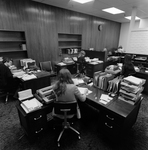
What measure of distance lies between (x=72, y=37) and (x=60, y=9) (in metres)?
1.42

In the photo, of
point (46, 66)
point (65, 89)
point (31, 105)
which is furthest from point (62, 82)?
point (46, 66)

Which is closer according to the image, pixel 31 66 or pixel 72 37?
pixel 31 66

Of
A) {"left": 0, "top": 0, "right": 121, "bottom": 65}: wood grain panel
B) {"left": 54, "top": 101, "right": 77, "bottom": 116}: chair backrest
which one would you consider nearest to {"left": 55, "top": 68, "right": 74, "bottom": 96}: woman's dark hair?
{"left": 54, "top": 101, "right": 77, "bottom": 116}: chair backrest

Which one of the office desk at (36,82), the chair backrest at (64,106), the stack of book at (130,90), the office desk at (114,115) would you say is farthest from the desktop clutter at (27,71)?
the stack of book at (130,90)

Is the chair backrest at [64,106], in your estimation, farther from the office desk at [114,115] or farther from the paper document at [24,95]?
the paper document at [24,95]

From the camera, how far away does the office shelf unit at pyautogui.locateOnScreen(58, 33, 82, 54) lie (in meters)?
4.96

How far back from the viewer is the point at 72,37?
5.38 metres

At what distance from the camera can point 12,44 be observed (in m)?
3.62

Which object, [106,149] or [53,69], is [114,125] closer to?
[106,149]

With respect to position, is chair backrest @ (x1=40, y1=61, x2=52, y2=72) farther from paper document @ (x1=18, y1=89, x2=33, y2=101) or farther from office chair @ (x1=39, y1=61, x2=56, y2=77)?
paper document @ (x1=18, y1=89, x2=33, y2=101)

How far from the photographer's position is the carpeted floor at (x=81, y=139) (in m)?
1.60

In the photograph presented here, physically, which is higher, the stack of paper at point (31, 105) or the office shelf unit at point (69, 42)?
the office shelf unit at point (69, 42)

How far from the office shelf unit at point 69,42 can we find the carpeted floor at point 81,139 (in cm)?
382

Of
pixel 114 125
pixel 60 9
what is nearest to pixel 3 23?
pixel 60 9
